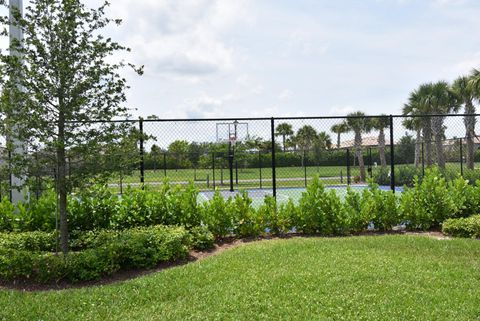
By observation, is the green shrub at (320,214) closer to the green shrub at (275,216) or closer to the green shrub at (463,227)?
the green shrub at (275,216)

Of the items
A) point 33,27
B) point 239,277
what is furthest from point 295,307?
point 33,27

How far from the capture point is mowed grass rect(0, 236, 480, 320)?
3.75 m

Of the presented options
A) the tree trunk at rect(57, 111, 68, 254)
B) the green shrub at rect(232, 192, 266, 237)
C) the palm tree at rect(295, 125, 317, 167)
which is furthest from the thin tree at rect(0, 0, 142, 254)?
the palm tree at rect(295, 125, 317, 167)

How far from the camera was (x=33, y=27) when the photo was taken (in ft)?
17.0

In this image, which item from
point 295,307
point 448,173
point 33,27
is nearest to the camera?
point 295,307

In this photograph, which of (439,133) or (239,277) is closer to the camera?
(239,277)

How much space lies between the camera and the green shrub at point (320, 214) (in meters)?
7.14

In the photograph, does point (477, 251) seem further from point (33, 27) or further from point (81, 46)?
point (33, 27)

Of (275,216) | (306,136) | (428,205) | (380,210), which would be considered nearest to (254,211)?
(275,216)

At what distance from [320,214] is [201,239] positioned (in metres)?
2.16

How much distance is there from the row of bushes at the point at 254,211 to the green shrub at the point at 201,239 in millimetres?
317

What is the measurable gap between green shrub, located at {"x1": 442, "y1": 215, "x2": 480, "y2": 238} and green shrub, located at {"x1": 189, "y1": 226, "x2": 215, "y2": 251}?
4.02 meters

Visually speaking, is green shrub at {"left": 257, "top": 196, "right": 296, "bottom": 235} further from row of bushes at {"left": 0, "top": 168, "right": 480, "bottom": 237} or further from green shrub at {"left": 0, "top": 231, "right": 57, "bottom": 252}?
green shrub at {"left": 0, "top": 231, "right": 57, "bottom": 252}

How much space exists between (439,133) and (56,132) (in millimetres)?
18271
